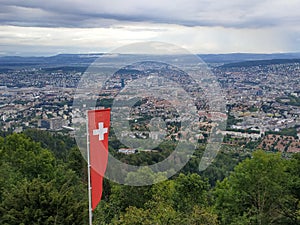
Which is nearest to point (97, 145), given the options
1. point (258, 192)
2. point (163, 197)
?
point (258, 192)

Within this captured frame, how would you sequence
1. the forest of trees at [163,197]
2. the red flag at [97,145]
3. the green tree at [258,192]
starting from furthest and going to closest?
1. the green tree at [258,192]
2. the forest of trees at [163,197]
3. the red flag at [97,145]

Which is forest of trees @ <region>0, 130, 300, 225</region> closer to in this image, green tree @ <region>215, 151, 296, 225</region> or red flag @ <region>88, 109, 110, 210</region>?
green tree @ <region>215, 151, 296, 225</region>

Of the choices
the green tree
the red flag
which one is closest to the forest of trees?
the green tree

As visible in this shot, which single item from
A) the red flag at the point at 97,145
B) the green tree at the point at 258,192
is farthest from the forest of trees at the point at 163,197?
the red flag at the point at 97,145

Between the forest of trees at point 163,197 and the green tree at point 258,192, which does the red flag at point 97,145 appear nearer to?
the forest of trees at point 163,197

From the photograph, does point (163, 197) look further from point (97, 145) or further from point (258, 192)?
point (97, 145)

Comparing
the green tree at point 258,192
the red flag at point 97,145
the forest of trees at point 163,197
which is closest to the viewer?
the red flag at point 97,145
